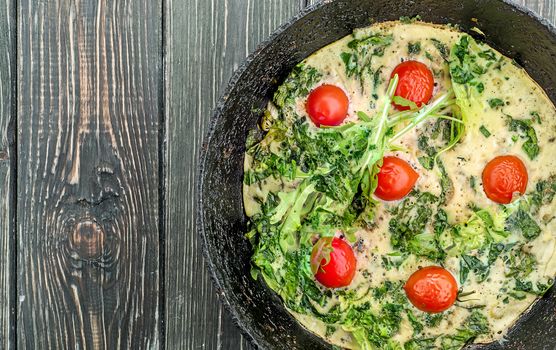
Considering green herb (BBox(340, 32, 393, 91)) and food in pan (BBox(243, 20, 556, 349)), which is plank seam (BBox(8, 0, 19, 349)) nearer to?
food in pan (BBox(243, 20, 556, 349))

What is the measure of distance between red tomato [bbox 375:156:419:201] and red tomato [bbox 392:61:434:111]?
181mm

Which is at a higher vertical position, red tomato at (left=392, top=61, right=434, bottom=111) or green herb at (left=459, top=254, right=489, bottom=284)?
red tomato at (left=392, top=61, right=434, bottom=111)

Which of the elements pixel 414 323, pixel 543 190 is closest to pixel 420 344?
pixel 414 323

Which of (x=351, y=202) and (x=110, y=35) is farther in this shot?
(x=110, y=35)


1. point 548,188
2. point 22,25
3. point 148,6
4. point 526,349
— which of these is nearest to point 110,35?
point 148,6

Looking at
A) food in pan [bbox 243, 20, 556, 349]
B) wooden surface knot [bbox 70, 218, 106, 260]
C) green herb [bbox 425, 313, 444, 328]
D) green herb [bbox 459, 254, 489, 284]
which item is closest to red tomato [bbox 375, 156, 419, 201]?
food in pan [bbox 243, 20, 556, 349]

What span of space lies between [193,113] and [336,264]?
70 cm

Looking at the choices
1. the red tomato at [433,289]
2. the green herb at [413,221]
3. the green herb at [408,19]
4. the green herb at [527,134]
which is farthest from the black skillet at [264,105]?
the green herb at [413,221]

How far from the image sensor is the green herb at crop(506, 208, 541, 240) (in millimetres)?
2137

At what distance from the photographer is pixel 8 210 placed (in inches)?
92.2

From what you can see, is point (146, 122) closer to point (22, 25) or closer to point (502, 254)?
point (22, 25)

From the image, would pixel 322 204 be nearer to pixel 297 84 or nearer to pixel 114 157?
pixel 297 84

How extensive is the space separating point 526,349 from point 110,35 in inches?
67.8

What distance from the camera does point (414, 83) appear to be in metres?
2.09
